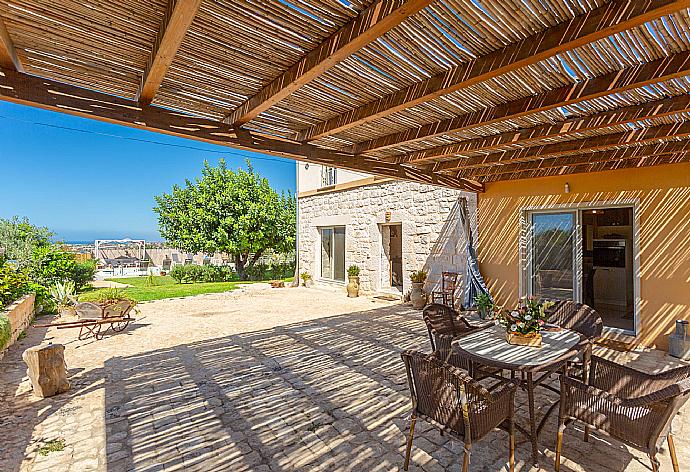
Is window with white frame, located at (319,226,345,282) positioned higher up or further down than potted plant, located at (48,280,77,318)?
higher up

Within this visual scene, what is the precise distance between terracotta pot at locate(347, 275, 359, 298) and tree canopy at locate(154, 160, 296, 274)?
20.0 feet

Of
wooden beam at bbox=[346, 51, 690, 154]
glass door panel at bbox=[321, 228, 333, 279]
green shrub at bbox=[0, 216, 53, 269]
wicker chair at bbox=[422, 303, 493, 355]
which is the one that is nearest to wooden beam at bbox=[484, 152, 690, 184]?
wooden beam at bbox=[346, 51, 690, 154]

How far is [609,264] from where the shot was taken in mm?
6348

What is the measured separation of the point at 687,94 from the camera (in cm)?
315

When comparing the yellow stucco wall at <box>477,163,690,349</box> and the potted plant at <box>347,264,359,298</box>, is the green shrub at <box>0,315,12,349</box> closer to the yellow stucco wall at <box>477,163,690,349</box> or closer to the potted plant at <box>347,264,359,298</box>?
the potted plant at <box>347,264,359,298</box>

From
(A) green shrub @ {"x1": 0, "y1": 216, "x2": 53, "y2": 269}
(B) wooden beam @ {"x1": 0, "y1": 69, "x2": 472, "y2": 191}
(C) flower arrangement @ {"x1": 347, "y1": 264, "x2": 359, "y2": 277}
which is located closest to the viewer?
(B) wooden beam @ {"x1": 0, "y1": 69, "x2": 472, "y2": 191}

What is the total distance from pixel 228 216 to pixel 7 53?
1254cm

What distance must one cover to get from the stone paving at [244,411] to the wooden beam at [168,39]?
2767 mm

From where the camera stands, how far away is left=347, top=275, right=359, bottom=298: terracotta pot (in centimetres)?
1005

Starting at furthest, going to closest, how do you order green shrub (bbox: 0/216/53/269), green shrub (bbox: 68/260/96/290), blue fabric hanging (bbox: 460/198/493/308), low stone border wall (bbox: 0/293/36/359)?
green shrub (bbox: 68/260/96/290), green shrub (bbox: 0/216/53/269), blue fabric hanging (bbox: 460/198/493/308), low stone border wall (bbox: 0/293/36/359)

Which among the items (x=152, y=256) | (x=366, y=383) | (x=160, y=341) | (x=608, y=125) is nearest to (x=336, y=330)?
(x=366, y=383)

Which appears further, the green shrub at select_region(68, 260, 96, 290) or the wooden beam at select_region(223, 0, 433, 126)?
the green shrub at select_region(68, 260, 96, 290)

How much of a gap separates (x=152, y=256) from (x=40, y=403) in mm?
19229

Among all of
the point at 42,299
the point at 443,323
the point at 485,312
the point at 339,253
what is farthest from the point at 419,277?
the point at 42,299
